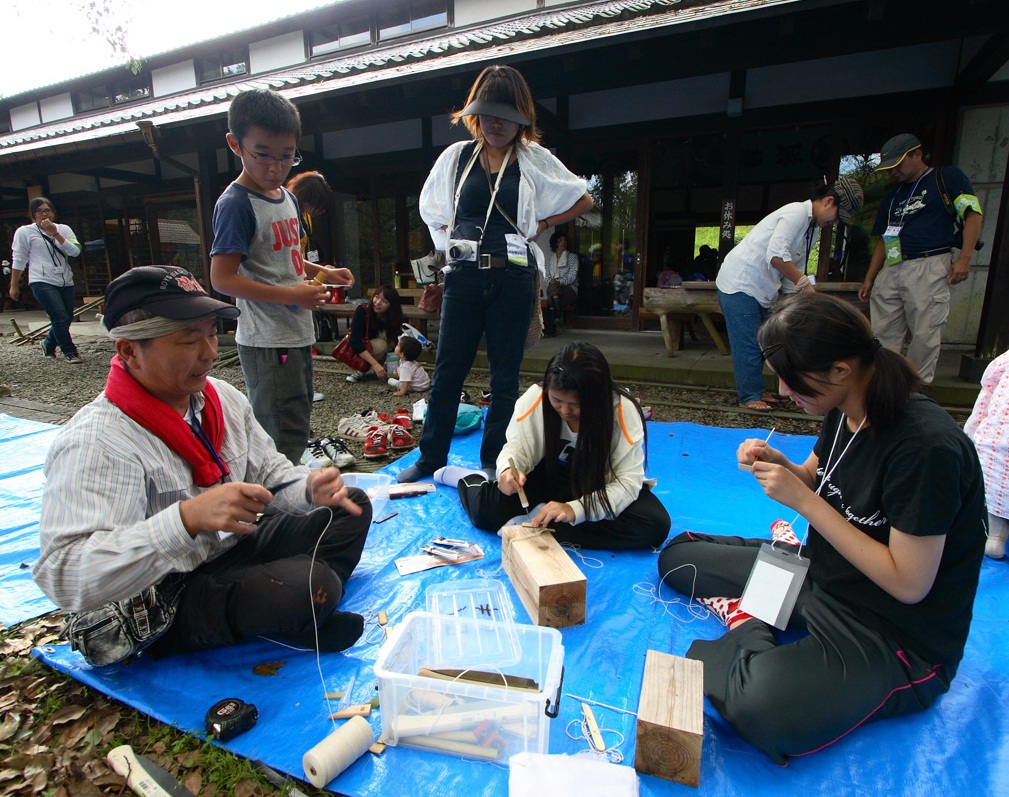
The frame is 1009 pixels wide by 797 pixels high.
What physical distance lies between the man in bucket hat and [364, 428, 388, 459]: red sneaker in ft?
5.72

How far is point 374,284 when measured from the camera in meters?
9.41

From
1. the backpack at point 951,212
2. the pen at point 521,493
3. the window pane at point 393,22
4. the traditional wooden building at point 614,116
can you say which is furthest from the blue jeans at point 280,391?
the window pane at point 393,22

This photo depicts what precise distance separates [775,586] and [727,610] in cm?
28

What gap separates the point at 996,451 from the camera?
2.30 meters

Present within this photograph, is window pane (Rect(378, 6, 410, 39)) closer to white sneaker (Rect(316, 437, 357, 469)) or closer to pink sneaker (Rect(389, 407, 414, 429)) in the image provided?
pink sneaker (Rect(389, 407, 414, 429))

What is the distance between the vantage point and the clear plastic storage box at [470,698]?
4.49 ft

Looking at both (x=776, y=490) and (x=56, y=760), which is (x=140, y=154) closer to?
(x=56, y=760)

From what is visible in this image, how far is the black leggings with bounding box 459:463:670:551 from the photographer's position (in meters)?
2.38

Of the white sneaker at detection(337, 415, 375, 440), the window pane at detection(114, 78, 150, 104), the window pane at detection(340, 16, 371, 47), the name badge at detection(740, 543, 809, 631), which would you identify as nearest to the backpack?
the name badge at detection(740, 543, 809, 631)

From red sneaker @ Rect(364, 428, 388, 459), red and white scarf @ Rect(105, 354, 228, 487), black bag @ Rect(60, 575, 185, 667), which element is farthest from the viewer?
red sneaker @ Rect(364, 428, 388, 459)

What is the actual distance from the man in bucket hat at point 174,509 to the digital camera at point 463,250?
54.8 inches

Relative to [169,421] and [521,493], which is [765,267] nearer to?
[521,493]

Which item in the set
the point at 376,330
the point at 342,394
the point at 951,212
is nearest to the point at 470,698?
the point at 342,394

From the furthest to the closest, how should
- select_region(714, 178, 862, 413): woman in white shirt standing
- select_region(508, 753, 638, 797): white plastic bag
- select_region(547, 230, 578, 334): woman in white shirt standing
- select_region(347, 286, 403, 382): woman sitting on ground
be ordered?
select_region(547, 230, 578, 334): woman in white shirt standing, select_region(347, 286, 403, 382): woman sitting on ground, select_region(714, 178, 862, 413): woman in white shirt standing, select_region(508, 753, 638, 797): white plastic bag
